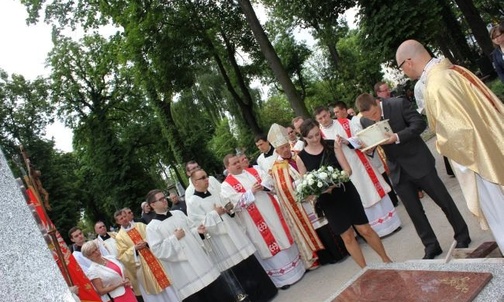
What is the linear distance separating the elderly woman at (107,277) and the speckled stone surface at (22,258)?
10.5ft

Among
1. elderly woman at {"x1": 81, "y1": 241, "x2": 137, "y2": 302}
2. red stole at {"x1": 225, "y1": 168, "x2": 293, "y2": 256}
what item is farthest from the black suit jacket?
elderly woman at {"x1": 81, "y1": 241, "x2": 137, "y2": 302}

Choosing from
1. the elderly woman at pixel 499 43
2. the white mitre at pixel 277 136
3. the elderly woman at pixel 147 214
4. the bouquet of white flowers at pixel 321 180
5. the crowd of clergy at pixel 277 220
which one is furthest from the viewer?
the elderly woman at pixel 147 214

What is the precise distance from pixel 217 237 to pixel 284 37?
2977 centimetres

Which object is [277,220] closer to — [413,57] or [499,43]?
[413,57]

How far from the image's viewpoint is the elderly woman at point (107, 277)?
220 inches

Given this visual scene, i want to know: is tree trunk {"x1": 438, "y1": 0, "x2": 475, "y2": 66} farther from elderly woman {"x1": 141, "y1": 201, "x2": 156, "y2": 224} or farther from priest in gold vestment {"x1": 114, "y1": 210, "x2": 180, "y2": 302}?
priest in gold vestment {"x1": 114, "y1": 210, "x2": 180, "y2": 302}

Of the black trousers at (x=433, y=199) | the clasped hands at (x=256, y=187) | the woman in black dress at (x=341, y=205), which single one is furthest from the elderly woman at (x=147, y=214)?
the black trousers at (x=433, y=199)

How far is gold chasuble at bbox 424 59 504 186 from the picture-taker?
345 centimetres

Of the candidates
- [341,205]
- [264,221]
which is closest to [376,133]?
[341,205]

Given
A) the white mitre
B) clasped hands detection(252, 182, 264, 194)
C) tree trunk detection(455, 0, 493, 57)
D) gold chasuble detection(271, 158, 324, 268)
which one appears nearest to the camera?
clasped hands detection(252, 182, 264, 194)

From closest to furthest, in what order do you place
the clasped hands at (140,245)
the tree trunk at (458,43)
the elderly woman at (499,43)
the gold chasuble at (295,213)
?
the elderly woman at (499,43)
the gold chasuble at (295,213)
the clasped hands at (140,245)
the tree trunk at (458,43)

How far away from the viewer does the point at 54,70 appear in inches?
1255

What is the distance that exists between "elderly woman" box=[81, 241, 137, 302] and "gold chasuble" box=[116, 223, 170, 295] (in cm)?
168

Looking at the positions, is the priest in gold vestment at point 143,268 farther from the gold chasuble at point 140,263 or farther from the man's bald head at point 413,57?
the man's bald head at point 413,57
